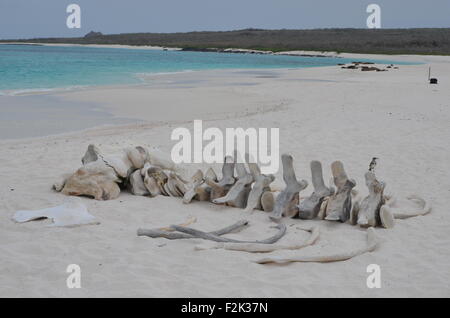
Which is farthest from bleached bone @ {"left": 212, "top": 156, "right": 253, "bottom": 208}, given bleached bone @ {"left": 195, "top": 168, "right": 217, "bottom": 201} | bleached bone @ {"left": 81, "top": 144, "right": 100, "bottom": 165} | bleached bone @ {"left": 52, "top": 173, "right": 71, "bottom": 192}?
bleached bone @ {"left": 52, "top": 173, "right": 71, "bottom": 192}

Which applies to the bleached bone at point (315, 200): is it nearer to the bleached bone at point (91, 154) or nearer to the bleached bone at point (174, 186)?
the bleached bone at point (174, 186)

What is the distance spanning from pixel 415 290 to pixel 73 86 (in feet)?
78.1

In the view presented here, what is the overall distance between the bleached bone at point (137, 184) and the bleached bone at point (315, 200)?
1946 mm

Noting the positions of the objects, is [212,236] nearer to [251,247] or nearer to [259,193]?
[251,247]

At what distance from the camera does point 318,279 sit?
4402 millimetres

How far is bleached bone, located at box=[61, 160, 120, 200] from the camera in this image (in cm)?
654

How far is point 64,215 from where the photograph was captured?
5.73 m

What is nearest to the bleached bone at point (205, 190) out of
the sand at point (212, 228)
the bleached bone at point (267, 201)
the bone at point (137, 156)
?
the sand at point (212, 228)

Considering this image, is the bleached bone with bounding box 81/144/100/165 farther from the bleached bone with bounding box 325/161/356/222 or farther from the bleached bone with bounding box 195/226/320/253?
the bleached bone with bounding box 325/161/356/222

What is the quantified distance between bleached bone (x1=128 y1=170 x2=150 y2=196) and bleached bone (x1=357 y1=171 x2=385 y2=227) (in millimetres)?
2604

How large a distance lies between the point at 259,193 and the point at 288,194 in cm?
36

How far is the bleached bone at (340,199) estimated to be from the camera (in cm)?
592

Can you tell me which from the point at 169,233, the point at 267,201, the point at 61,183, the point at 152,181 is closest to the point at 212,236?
the point at 169,233
